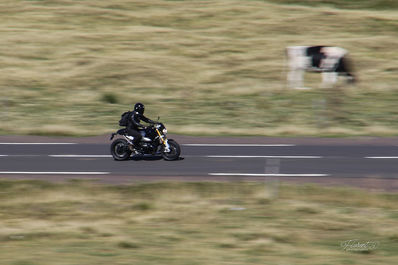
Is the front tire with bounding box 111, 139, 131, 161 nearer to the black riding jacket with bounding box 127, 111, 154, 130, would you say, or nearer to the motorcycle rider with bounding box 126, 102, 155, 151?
the motorcycle rider with bounding box 126, 102, 155, 151

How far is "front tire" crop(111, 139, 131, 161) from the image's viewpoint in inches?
684

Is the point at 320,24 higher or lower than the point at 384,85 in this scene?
higher

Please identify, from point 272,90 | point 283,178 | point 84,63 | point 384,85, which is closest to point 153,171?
point 283,178

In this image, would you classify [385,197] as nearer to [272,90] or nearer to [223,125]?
[223,125]

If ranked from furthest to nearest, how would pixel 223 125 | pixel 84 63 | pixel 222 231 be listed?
pixel 84 63, pixel 223 125, pixel 222 231

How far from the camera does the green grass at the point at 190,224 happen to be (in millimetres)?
8539

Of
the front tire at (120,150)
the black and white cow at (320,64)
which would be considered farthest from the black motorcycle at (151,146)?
the black and white cow at (320,64)

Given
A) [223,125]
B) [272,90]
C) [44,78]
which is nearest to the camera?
[223,125]

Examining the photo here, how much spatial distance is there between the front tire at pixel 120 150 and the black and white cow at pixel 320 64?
14403mm

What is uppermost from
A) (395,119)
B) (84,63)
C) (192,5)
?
(192,5)

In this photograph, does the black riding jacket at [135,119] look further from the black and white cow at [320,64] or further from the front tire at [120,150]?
the black and white cow at [320,64]

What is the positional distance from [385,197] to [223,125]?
421 inches

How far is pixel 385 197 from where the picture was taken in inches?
508

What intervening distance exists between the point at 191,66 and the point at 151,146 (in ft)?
56.2
